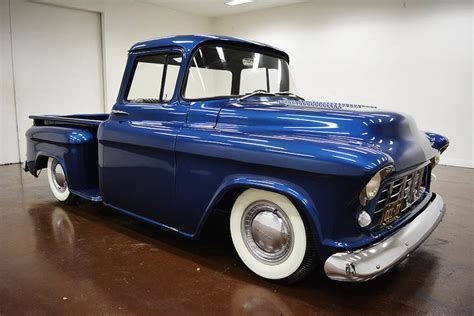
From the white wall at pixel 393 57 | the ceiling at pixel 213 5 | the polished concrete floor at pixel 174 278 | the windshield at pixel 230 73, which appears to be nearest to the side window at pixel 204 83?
the windshield at pixel 230 73

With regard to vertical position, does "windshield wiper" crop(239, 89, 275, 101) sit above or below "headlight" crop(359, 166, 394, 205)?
above

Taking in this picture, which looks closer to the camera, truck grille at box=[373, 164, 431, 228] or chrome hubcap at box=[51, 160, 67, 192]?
truck grille at box=[373, 164, 431, 228]

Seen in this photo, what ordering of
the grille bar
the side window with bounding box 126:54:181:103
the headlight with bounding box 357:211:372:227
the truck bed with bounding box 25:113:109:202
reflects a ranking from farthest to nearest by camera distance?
the truck bed with bounding box 25:113:109:202 < the side window with bounding box 126:54:181:103 < the grille bar < the headlight with bounding box 357:211:372:227

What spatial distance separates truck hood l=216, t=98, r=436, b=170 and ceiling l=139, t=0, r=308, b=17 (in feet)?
21.9

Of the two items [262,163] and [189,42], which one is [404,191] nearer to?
[262,163]

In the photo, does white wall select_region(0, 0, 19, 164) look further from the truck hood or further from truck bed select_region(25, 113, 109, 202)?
the truck hood

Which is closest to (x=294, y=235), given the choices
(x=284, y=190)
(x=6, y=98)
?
(x=284, y=190)

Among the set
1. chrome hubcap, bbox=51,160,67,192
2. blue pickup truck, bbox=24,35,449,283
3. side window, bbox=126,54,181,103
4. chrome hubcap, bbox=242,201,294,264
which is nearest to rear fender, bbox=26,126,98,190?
chrome hubcap, bbox=51,160,67,192

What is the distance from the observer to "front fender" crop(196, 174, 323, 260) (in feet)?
6.50

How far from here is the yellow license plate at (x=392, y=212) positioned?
2172 mm

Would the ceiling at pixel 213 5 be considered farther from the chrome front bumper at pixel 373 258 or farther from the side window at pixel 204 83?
the chrome front bumper at pixel 373 258

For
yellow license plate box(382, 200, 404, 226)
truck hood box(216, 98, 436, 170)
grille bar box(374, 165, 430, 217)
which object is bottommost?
yellow license plate box(382, 200, 404, 226)

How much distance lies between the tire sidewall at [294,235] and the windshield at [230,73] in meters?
0.87

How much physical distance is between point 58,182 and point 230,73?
2440 mm
